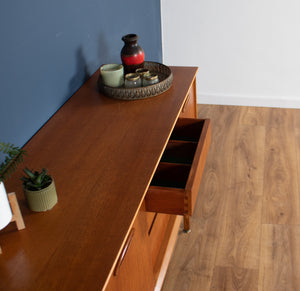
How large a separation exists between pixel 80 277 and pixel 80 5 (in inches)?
48.3

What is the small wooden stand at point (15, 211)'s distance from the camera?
3.12 ft

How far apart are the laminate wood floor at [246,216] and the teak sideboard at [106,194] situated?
171 millimetres

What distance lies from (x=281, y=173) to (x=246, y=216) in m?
0.46

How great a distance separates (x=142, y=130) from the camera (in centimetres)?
140

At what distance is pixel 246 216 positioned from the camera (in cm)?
207

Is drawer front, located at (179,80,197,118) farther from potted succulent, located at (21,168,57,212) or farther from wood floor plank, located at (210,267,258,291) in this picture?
potted succulent, located at (21,168,57,212)

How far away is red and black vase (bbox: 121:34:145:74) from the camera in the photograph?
1702 millimetres

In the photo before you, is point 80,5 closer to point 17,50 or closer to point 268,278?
point 17,50

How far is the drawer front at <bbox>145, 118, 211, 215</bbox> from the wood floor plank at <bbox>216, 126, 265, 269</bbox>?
Answer: 51 centimetres

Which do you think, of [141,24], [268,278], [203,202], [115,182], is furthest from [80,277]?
[141,24]

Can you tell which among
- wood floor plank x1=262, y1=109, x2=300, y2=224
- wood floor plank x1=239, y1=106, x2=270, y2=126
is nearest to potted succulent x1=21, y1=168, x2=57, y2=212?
wood floor plank x1=262, y1=109, x2=300, y2=224

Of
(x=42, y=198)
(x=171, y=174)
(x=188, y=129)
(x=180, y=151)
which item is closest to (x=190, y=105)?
(x=188, y=129)

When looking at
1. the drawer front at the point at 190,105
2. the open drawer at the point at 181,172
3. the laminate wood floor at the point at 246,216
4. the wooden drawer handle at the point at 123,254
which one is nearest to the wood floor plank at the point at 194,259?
the laminate wood floor at the point at 246,216

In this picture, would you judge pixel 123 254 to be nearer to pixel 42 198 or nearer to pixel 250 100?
pixel 42 198
